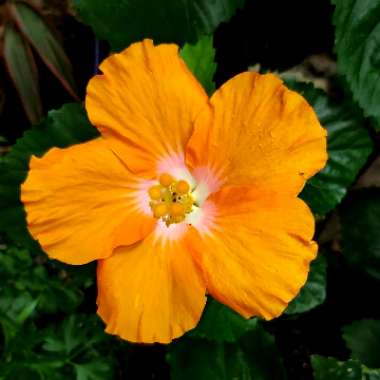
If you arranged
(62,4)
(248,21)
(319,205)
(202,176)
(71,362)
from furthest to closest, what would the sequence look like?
(62,4)
(248,21)
(71,362)
(319,205)
(202,176)

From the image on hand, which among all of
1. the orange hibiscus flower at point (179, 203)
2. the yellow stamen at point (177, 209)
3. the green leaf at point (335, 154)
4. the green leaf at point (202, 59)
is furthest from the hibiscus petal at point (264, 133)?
the green leaf at point (335, 154)

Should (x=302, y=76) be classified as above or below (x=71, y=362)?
above

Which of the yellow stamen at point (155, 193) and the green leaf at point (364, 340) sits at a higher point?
the yellow stamen at point (155, 193)

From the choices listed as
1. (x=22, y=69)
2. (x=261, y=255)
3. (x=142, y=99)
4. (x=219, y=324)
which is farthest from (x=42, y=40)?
(x=261, y=255)

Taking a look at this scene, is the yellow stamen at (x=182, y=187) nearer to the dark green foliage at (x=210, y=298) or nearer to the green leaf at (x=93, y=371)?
the dark green foliage at (x=210, y=298)

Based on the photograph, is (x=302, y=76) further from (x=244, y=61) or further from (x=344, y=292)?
(x=344, y=292)

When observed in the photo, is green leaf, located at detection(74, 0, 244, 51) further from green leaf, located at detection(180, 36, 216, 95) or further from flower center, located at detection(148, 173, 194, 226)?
flower center, located at detection(148, 173, 194, 226)

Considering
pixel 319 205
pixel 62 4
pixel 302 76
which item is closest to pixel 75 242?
pixel 319 205
